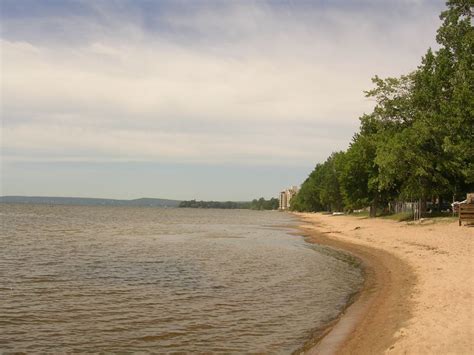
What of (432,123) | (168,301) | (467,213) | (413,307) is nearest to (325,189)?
(432,123)

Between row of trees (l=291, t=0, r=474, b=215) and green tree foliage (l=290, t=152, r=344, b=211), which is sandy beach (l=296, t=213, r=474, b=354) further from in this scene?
green tree foliage (l=290, t=152, r=344, b=211)

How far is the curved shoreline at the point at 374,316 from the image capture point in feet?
33.7

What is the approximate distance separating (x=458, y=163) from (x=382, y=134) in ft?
33.4

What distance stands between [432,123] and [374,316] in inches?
1280

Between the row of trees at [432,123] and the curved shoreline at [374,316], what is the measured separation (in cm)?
1858

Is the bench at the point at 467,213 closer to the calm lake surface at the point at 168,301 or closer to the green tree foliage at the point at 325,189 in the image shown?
the calm lake surface at the point at 168,301

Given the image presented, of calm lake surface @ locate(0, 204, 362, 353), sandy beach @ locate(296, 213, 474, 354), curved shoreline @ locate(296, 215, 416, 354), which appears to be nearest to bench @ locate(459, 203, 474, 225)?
sandy beach @ locate(296, 213, 474, 354)

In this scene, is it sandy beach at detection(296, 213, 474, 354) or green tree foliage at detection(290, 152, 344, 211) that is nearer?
sandy beach at detection(296, 213, 474, 354)

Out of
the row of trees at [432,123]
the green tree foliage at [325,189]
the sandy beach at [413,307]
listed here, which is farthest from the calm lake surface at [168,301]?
the green tree foliage at [325,189]

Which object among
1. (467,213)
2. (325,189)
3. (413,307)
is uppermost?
(325,189)

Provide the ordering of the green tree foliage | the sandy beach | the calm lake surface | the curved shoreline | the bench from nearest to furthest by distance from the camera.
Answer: the sandy beach
the curved shoreline
the calm lake surface
the bench
the green tree foliage

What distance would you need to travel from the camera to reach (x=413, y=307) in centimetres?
Result: 1276

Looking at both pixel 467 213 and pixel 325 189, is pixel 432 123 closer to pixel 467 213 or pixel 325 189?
pixel 467 213

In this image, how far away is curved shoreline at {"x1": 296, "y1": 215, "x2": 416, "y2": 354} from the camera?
1026 cm
